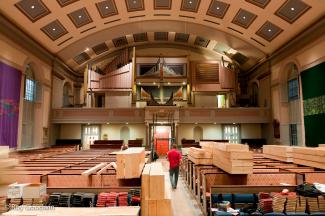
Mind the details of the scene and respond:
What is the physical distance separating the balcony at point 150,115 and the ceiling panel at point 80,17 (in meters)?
5.62

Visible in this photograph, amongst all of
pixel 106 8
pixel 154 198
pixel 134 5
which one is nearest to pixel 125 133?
pixel 106 8

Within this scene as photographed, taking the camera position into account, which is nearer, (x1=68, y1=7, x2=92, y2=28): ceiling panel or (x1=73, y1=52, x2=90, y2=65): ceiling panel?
(x1=68, y1=7, x2=92, y2=28): ceiling panel

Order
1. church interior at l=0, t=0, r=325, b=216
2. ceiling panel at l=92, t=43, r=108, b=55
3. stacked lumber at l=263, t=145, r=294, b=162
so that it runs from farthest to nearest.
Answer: ceiling panel at l=92, t=43, r=108, b=55 < stacked lumber at l=263, t=145, r=294, b=162 < church interior at l=0, t=0, r=325, b=216

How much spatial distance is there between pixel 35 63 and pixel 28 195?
12645mm

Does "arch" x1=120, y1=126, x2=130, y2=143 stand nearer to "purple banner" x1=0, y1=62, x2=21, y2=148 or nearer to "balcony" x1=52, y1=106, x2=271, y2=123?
"balcony" x1=52, y1=106, x2=271, y2=123

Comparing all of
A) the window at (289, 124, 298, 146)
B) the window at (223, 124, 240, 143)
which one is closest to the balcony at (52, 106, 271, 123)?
the window at (223, 124, 240, 143)

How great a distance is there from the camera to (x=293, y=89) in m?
15.6

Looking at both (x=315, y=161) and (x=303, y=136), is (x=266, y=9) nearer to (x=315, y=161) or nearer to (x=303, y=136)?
(x=303, y=136)

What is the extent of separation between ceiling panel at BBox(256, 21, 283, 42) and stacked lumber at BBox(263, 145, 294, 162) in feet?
24.7

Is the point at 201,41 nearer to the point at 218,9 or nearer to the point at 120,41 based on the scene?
the point at 218,9

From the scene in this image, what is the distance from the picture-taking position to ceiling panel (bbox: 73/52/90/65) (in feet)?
64.7

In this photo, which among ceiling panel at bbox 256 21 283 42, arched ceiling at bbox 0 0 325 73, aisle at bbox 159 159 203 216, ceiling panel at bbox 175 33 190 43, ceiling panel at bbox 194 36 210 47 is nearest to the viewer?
aisle at bbox 159 159 203 216

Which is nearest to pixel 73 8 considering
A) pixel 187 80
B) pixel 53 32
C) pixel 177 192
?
pixel 53 32

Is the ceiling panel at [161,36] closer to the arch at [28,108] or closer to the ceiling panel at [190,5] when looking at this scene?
the ceiling panel at [190,5]
